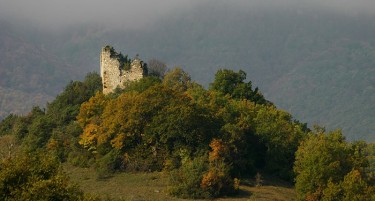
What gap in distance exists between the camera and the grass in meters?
65.7

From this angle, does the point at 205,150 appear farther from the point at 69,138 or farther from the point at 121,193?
the point at 69,138

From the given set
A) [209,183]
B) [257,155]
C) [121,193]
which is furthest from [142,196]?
[257,155]

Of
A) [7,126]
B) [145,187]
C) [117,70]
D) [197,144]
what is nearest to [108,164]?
[145,187]

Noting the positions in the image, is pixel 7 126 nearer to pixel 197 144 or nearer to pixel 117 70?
pixel 117 70

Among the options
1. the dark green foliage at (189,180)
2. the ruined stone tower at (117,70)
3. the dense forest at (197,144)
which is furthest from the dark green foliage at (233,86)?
the dark green foliage at (189,180)

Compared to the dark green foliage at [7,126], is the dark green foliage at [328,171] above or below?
below

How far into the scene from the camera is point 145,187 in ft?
224

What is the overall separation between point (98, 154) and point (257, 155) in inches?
587

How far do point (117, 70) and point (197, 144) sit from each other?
1701 cm

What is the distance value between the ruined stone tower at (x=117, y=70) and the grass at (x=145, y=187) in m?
13.7

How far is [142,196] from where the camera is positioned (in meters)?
64.8

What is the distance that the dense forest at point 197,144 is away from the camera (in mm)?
68500

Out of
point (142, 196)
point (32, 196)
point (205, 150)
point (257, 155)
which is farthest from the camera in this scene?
point (257, 155)

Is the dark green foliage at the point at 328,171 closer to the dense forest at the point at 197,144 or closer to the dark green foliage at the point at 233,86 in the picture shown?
the dense forest at the point at 197,144
